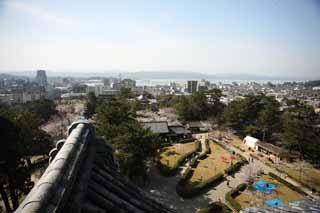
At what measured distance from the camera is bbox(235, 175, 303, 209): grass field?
16.8 m

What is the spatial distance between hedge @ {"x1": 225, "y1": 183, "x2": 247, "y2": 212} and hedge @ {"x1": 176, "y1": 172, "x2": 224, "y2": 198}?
2.08 metres

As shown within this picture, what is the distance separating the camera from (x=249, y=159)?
26.0 m

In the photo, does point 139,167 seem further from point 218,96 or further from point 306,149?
point 218,96

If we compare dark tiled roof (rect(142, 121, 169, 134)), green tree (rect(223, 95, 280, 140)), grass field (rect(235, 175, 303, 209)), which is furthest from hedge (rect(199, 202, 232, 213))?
green tree (rect(223, 95, 280, 140))

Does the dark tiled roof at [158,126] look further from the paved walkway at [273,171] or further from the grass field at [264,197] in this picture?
the grass field at [264,197]

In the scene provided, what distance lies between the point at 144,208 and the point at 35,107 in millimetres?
39090

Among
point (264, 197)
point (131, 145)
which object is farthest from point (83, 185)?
point (264, 197)

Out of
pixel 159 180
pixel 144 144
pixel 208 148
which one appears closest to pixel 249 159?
pixel 208 148

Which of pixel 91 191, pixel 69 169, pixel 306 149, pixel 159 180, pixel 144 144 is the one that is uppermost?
pixel 69 169

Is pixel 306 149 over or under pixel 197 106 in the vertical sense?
under

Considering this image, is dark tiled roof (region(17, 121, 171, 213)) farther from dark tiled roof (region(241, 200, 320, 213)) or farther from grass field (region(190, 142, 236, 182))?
grass field (region(190, 142, 236, 182))

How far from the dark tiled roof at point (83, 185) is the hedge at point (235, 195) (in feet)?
45.8

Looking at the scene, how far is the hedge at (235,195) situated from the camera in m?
16.0

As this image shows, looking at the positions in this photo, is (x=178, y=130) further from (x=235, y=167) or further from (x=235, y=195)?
(x=235, y=195)
